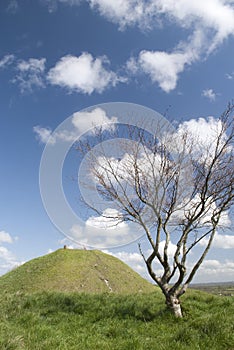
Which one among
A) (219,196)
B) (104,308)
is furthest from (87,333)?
(219,196)

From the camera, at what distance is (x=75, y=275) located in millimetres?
25094

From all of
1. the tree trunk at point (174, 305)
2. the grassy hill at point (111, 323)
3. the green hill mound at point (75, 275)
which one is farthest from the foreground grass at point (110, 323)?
the green hill mound at point (75, 275)

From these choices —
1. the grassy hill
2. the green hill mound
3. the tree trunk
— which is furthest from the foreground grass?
the green hill mound

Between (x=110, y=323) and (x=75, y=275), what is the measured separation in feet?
48.2

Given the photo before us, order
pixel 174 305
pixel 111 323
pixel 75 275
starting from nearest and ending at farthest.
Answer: pixel 111 323, pixel 174 305, pixel 75 275

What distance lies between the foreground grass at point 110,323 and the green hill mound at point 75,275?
8.40 metres

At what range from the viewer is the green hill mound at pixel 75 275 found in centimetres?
2377

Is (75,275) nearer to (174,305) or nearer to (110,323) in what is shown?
(174,305)

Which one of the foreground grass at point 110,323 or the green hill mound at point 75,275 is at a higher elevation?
the green hill mound at point 75,275

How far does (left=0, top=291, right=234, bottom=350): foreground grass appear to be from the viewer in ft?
27.3

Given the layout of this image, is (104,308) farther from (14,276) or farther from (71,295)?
(14,276)

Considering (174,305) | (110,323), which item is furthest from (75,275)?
(110,323)

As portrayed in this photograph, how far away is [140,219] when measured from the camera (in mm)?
13391

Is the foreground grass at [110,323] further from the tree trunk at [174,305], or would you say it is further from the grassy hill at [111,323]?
the tree trunk at [174,305]
